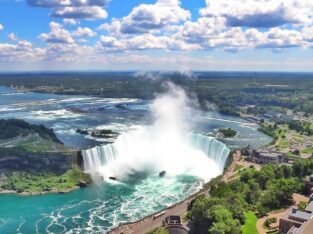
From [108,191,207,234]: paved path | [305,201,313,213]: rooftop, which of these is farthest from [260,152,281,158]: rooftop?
[305,201,313,213]: rooftop

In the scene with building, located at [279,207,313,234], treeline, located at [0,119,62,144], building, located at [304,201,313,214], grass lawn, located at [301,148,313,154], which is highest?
treeline, located at [0,119,62,144]

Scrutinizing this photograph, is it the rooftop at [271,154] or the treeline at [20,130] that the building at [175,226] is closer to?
the rooftop at [271,154]

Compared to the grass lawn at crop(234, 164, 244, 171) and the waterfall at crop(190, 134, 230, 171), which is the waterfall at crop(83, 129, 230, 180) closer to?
the waterfall at crop(190, 134, 230, 171)

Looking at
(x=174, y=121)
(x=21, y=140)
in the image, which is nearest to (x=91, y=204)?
(x=21, y=140)

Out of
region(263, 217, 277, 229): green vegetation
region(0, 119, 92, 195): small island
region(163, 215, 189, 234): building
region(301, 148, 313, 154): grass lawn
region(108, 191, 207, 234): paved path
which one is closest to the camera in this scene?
region(263, 217, 277, 229): green vegetation

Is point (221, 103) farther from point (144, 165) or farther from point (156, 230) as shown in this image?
point (156, 230)

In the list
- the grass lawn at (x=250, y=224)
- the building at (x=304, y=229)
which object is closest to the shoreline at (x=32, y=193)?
the grass lawn at (x=250, y=224)

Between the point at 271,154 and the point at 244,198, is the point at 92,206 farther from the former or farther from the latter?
the point at 271,154
